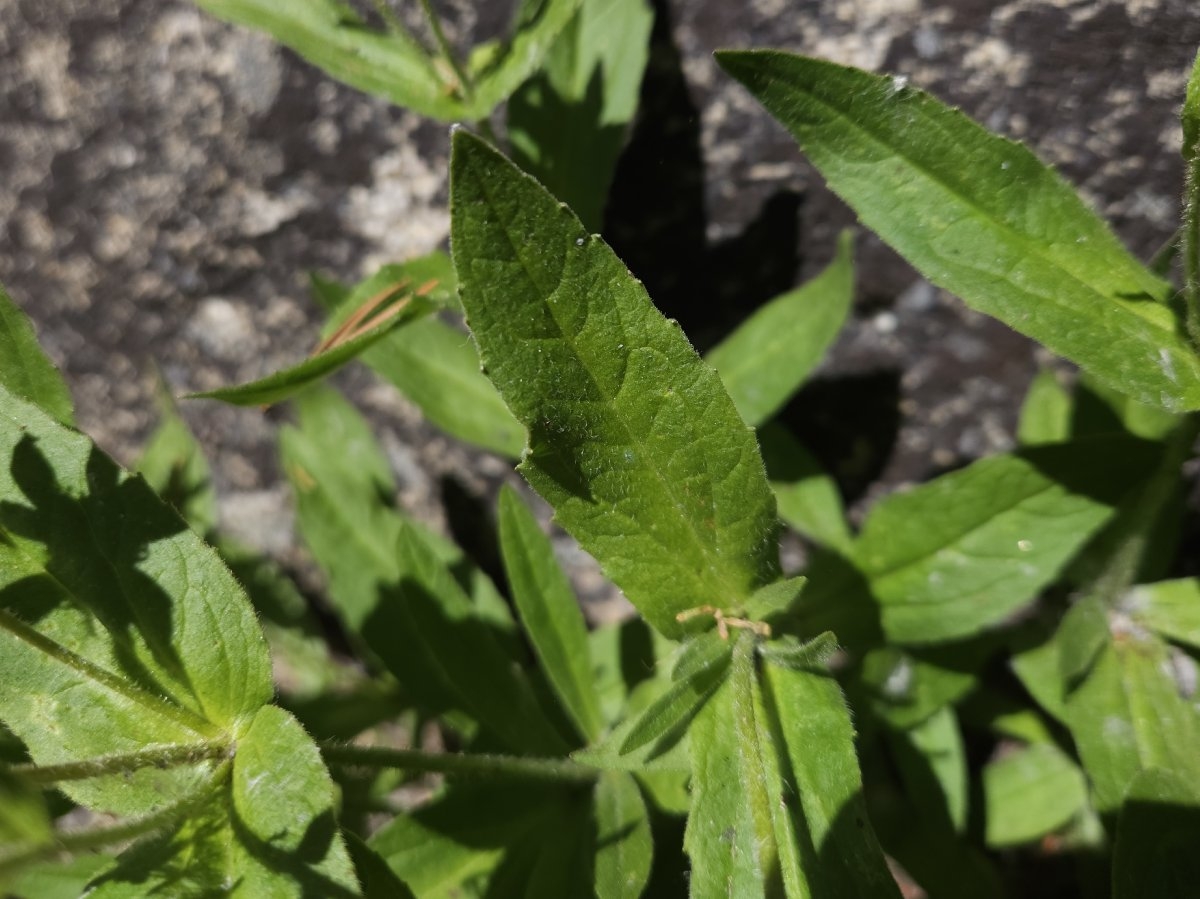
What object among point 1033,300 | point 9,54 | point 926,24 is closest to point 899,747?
point 1033,300

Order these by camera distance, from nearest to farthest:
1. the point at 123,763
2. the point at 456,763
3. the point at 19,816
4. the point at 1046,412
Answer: the point at 19,816 → the point at 123,763 → the point at 456,763 → the point at 1046,412

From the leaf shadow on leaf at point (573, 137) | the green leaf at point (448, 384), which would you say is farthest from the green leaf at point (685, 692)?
the leaf shadow on leaf at point (573, 137)

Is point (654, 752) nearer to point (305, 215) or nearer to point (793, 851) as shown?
point (793, 851)

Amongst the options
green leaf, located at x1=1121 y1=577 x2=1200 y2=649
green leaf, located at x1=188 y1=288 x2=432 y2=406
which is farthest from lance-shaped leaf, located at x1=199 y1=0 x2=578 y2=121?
green leaf, located at x1=1121 y1=577 x2=1200 y2=649

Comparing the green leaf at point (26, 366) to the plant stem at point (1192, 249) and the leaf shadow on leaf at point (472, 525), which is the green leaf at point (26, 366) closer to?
the leaf shadow on leaf at point (472, 525)

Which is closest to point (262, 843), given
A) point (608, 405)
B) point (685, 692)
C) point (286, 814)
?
point (286, 814)

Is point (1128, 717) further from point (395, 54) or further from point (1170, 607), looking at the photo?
point (395, 54)
